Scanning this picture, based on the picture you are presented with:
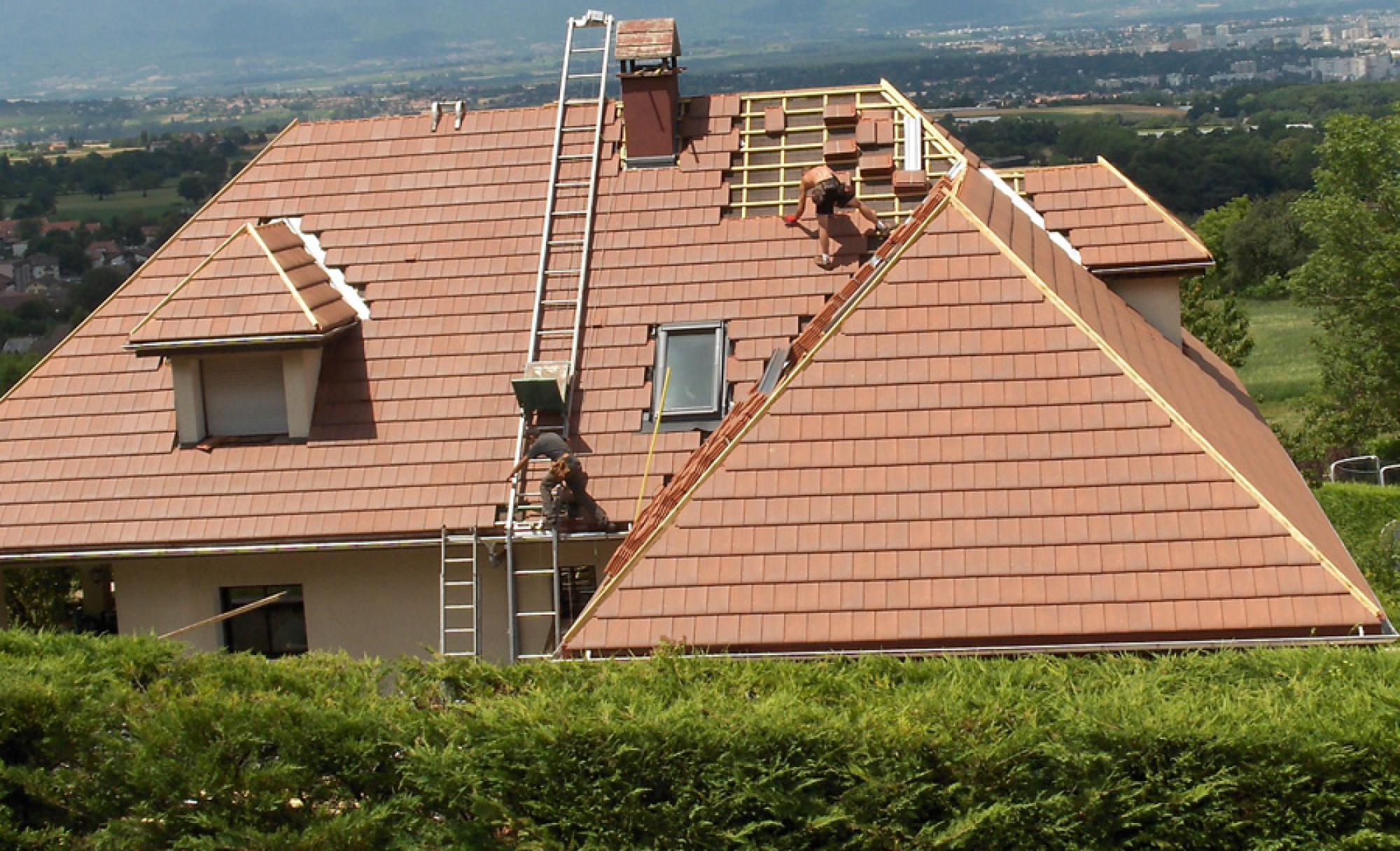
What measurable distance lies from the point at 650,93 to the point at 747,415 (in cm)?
665

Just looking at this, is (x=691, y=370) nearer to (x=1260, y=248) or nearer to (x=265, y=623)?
(x=265, y=623)

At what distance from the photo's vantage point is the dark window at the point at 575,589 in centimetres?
2075

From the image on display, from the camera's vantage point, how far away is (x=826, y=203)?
21.5 m

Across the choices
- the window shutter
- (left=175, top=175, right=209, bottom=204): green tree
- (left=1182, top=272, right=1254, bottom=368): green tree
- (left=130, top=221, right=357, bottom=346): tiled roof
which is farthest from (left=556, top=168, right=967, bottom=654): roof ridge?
(left=175, top=175, right=209, bottom=204): green tree

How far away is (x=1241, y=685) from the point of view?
43.2 ft

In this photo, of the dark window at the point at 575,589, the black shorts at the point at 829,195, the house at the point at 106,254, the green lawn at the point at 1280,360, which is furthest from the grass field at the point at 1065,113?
the dark window at the point at 575,589

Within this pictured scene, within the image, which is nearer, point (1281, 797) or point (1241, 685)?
point (1281, 797)

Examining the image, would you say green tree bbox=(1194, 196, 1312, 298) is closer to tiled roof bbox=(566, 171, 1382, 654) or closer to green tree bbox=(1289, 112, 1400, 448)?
green tree bbox=(1289, 112, 1400, 448)

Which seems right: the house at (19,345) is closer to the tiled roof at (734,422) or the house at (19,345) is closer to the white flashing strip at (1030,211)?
the tiled roof at (734,422)

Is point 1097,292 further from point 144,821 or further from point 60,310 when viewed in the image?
point 60,310

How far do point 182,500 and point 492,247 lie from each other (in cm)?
504

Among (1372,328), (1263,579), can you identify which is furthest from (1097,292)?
(1372,328)

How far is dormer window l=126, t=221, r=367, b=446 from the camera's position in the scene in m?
21.1

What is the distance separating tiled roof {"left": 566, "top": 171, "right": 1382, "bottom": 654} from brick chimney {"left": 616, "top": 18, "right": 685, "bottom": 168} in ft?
20.2
